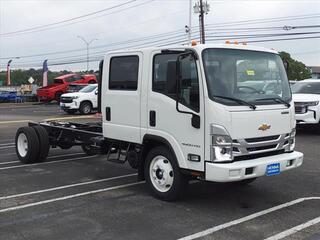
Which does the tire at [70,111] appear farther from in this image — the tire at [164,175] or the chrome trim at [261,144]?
the chrome trim at [261,144]

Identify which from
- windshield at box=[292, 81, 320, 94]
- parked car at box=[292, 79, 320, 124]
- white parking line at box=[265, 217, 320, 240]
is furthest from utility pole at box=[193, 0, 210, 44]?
white parking line at box=[265, 217, 320, 240]

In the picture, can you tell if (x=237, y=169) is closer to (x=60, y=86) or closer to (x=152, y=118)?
(x=152, y=118)

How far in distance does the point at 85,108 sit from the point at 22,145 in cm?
1596

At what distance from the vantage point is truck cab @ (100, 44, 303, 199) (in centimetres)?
630

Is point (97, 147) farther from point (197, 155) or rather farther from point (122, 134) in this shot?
point (197, 155)

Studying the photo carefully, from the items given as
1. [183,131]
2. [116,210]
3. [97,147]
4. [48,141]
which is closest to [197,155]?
[183,131]

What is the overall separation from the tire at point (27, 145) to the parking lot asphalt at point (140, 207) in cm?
42

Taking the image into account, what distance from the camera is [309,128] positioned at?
16.8 meters

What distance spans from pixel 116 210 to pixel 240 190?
228 centimetres

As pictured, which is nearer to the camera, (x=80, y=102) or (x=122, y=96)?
(x=122, y=96)

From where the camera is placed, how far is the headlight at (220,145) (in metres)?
6.25

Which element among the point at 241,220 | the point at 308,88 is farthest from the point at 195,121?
the point at 308,88

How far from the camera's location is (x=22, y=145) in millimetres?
10570

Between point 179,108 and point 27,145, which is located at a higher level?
point 179,108
